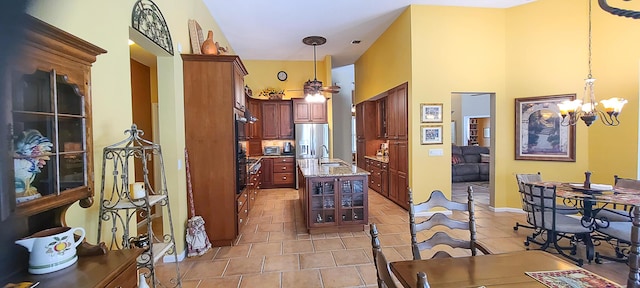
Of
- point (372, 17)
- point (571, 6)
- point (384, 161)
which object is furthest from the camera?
point (384, 161)

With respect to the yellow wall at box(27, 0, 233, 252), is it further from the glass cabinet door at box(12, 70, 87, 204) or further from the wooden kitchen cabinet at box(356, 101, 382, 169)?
the wooden kitchen cabinet at box(356, 101, 382, 169)

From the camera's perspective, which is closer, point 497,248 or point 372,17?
point 497,248

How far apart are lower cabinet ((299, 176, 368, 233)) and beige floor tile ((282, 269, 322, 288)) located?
3.71 feet

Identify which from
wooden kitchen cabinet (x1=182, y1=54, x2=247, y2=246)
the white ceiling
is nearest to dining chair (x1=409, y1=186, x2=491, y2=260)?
wooden kitchen cabinet (x1=182, y1=54, x2=247, y2=246)

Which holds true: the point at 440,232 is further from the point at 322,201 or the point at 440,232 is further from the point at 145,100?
the point at 145,100

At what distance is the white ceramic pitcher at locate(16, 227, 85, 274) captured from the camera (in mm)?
1070

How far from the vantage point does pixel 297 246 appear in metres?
3.58

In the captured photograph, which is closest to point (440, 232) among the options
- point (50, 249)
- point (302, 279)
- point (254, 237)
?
point (302, 279)

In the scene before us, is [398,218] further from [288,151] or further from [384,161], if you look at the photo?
[288,151]

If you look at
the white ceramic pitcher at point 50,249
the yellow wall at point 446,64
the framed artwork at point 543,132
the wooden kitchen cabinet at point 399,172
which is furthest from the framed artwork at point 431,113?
the white ceramic pitcher at point 50,249

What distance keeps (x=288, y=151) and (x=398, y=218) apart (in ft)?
12.8

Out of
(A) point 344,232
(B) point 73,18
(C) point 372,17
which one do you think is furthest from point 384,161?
(B) point 73,18

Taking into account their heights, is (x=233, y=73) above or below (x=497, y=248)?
above

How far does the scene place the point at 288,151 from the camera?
25.3ft
